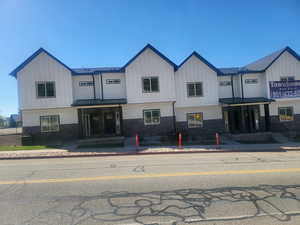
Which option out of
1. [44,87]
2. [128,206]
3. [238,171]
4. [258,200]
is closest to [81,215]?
[128,206]

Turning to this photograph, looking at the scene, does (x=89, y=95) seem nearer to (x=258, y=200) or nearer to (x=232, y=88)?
(x=232, y=88)

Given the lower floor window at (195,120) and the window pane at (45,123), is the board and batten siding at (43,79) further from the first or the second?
the lower floor window at (195,120)

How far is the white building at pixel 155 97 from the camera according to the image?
64.0ft

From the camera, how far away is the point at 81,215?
4.23 m

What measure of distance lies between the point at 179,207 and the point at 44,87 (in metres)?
19.1

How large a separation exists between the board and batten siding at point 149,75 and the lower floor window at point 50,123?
7.74m

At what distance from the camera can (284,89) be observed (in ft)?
71.2

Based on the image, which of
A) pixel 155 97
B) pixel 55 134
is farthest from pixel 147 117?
pixel 55 134

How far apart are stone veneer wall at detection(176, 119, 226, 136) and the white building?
106 mm

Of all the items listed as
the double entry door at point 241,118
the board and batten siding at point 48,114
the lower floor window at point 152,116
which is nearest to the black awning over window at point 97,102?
the board and batten siding at point 48,114

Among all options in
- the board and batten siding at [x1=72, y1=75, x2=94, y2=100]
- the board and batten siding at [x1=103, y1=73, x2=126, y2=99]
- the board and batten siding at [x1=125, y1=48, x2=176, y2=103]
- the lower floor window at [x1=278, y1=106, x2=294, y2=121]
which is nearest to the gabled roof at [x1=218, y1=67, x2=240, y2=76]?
the board and batten siding at [x1=125, y1=48, x2=176, y2=103]

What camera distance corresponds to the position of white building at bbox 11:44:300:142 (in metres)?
19.5

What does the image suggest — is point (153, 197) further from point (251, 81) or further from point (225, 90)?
point (251, 81)

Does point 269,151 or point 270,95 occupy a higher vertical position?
point 270,95
